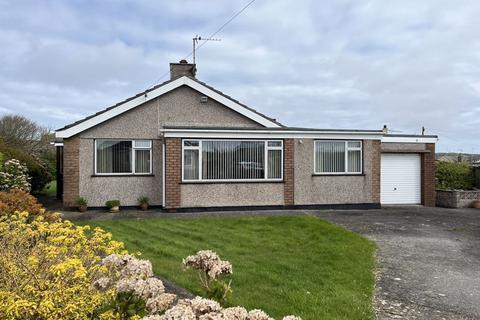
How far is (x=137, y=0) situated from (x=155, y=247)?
595 cm

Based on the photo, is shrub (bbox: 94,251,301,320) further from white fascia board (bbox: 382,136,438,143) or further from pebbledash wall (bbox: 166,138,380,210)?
white fascia board (bbox: 382,136,438,143)

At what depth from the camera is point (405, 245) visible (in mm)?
8656

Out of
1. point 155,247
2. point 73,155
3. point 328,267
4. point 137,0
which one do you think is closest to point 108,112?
point 73,155

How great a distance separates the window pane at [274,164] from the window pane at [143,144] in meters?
4.32

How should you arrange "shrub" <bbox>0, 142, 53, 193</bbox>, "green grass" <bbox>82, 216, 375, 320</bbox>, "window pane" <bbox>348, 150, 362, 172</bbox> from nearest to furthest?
"green grass" <bbox>82, 216, 375, 320</bbox> → "window pane" <bbox>348, 150, 362, 172</bbox> → "shrub" <bbox>0, 142, 53, 193</bbox>

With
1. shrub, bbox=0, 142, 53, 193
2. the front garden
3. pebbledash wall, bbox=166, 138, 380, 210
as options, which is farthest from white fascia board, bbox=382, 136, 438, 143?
shrub, bbox=0, 142, 53, 193

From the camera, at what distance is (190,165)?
13570 millimetres

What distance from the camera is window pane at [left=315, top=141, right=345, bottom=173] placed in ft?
47.6

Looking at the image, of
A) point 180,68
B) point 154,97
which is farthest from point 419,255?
point 180,68

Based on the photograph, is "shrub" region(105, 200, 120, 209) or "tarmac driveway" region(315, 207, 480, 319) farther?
"shrub" region(105, 200, 120, 209)

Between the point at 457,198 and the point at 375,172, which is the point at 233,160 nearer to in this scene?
the point at 375,172

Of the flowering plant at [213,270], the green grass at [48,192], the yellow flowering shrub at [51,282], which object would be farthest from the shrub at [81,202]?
the flowering plant at [213,270]

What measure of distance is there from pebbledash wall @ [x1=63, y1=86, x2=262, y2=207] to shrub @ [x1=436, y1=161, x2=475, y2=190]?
9.08 metres

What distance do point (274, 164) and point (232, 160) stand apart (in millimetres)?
1510
